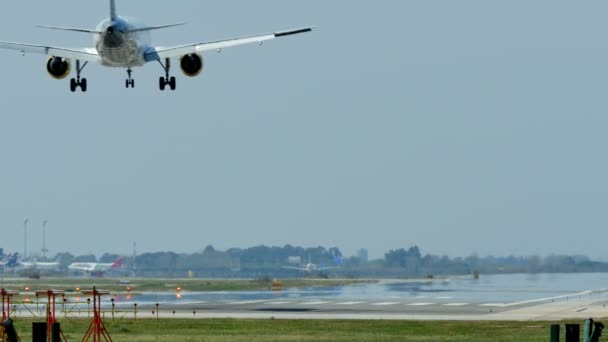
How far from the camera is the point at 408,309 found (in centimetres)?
9181

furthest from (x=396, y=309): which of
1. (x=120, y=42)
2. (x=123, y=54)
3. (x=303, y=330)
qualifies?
(x=120, y=42)

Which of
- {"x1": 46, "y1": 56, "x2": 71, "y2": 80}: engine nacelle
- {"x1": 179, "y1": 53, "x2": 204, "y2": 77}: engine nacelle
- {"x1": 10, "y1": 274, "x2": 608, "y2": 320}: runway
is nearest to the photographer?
{"x1": 179, "y1": 53, "x2": 204, "y2": 77}: engine nacelle

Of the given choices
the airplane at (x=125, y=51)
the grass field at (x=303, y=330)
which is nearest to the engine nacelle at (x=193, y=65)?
the airplane at (x=125, y=51)

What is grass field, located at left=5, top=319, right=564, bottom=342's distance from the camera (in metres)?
62.7

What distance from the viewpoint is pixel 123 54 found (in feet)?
221

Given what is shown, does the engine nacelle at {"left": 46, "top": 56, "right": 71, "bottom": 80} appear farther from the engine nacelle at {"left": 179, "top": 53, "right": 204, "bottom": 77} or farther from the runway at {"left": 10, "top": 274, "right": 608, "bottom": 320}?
the runway at {"left": 10, "top": 274, "right": 608, "bottom": 320}

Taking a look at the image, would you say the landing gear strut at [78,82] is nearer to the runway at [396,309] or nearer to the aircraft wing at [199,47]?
the aircraft wing at [199,47]

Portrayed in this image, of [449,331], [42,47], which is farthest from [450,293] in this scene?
[42,47]

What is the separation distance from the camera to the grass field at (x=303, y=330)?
62.7 m

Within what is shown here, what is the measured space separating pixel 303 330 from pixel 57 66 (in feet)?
67.1

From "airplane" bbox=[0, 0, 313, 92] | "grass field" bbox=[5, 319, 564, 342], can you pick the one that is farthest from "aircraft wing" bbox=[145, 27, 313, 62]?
"grass field" bbox=[5, 319, 564, 342]

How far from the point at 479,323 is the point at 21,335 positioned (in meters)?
27.1

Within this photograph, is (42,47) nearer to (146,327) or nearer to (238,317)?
(146,327)

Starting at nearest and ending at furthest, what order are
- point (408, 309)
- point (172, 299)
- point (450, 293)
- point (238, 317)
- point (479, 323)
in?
1. point (479, 323)
2. point (238, 317)
3. point (408, 309)
4. point (172, 299)
5. point (450, 293)
